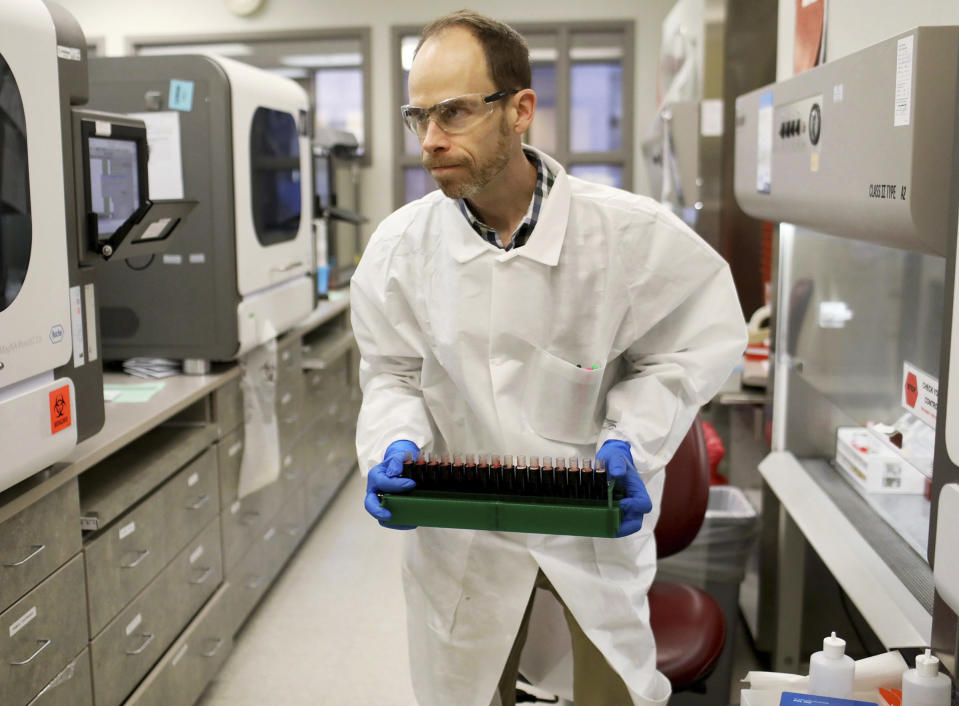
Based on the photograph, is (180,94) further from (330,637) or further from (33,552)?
(330,637)

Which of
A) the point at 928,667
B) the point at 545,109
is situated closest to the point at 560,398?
the point at 928,667

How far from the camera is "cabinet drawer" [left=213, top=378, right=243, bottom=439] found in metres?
2.51

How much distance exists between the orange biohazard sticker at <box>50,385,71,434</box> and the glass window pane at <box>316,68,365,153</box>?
4.16 meters

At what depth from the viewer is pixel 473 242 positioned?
154cm

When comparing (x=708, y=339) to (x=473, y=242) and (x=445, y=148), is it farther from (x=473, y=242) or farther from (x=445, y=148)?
(x=445, y=148)

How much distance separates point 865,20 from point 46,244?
1.41 m

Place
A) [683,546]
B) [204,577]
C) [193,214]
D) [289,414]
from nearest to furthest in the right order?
[683,546] → [204,577] → [193,214] → [289,414]

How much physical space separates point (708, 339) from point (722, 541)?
95 cm

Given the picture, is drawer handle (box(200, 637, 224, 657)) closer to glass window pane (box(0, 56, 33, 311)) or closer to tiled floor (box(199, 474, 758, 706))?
tiled floor (box(199, 474, 758, 706))

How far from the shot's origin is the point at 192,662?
91.6 inches

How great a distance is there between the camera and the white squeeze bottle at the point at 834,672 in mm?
1108

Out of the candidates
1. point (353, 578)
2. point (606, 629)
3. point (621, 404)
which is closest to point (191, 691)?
point (353, 578)

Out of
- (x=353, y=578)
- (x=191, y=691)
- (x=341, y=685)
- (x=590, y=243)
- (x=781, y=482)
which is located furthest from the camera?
(x=353, y=578)

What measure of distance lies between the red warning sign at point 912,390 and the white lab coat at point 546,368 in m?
0.26
